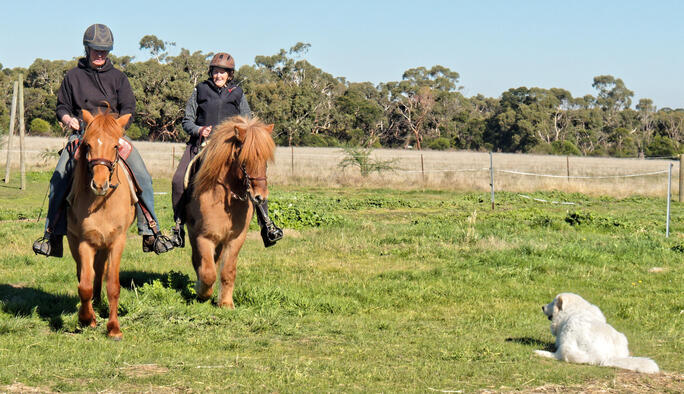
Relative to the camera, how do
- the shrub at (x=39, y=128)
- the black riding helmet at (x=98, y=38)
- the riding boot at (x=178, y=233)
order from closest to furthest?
the black riding helmet at (x=98, y=38) → the riding boot at (x=178, y=233) → the shrub at (x=39, y=128)

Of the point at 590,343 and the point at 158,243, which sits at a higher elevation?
the point at 158,243

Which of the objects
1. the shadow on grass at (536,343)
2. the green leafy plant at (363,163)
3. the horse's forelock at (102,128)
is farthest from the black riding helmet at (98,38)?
the green leafy plant at (363,163)

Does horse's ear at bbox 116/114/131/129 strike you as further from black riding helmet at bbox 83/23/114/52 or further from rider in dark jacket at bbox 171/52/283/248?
rider in dark jacket at bbox 171/52/283/248

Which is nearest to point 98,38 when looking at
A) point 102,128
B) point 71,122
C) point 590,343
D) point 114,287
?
point 71,122

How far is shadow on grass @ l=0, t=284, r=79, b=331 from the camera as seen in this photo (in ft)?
25.6

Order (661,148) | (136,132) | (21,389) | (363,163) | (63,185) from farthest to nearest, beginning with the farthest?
(661,148) → (136,132) → (363,163) → (63,185) → (21,389)

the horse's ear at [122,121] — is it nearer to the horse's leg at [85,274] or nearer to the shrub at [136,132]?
the horse's leg at [85,274]

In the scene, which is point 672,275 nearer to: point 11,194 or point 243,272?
point 243,272

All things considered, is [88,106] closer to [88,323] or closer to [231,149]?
[231,149]

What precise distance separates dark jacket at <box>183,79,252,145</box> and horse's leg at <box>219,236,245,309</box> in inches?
57.3

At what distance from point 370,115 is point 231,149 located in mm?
74906

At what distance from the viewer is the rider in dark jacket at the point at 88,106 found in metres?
7.57

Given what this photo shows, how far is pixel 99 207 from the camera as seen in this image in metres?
6.94

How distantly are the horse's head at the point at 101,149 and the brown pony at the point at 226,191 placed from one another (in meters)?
1.34
